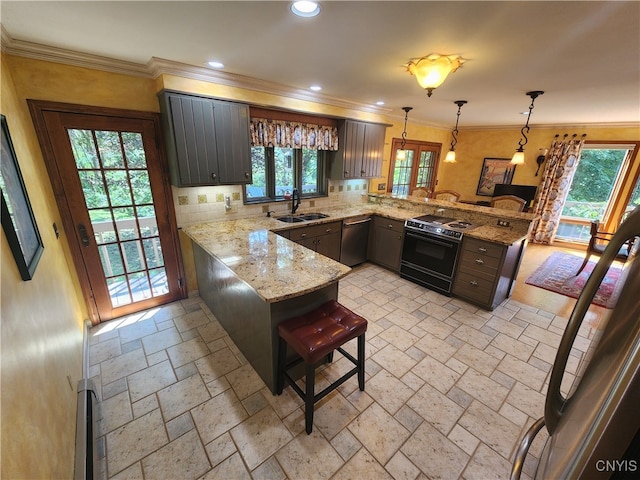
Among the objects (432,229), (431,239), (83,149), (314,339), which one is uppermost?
(83,149)

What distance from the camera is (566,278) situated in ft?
12.9

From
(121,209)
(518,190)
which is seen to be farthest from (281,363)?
(518,190)

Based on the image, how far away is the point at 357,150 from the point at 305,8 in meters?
2.70

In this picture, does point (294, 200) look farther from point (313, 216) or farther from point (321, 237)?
point (321, 237)

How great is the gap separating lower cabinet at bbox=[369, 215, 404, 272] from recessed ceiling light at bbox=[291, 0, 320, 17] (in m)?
2.78

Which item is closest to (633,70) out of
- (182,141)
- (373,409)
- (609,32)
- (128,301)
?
(609,32)

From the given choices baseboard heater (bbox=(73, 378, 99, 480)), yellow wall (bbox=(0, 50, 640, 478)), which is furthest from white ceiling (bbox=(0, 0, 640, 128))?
baseboard heater (bbox=(73, 378, 99, 480))

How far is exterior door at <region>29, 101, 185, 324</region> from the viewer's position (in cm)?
221

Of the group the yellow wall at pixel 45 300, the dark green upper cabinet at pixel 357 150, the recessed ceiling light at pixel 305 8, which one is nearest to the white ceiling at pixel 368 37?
the recessed ceiling light at pixel 305 8

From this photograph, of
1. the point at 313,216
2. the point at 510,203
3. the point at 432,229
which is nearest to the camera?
the point at 432,229

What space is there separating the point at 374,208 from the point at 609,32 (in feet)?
9.80

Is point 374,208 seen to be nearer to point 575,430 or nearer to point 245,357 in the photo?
point 245,357

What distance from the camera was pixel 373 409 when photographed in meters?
1.86

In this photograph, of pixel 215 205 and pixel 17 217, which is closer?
pixel 17 217
